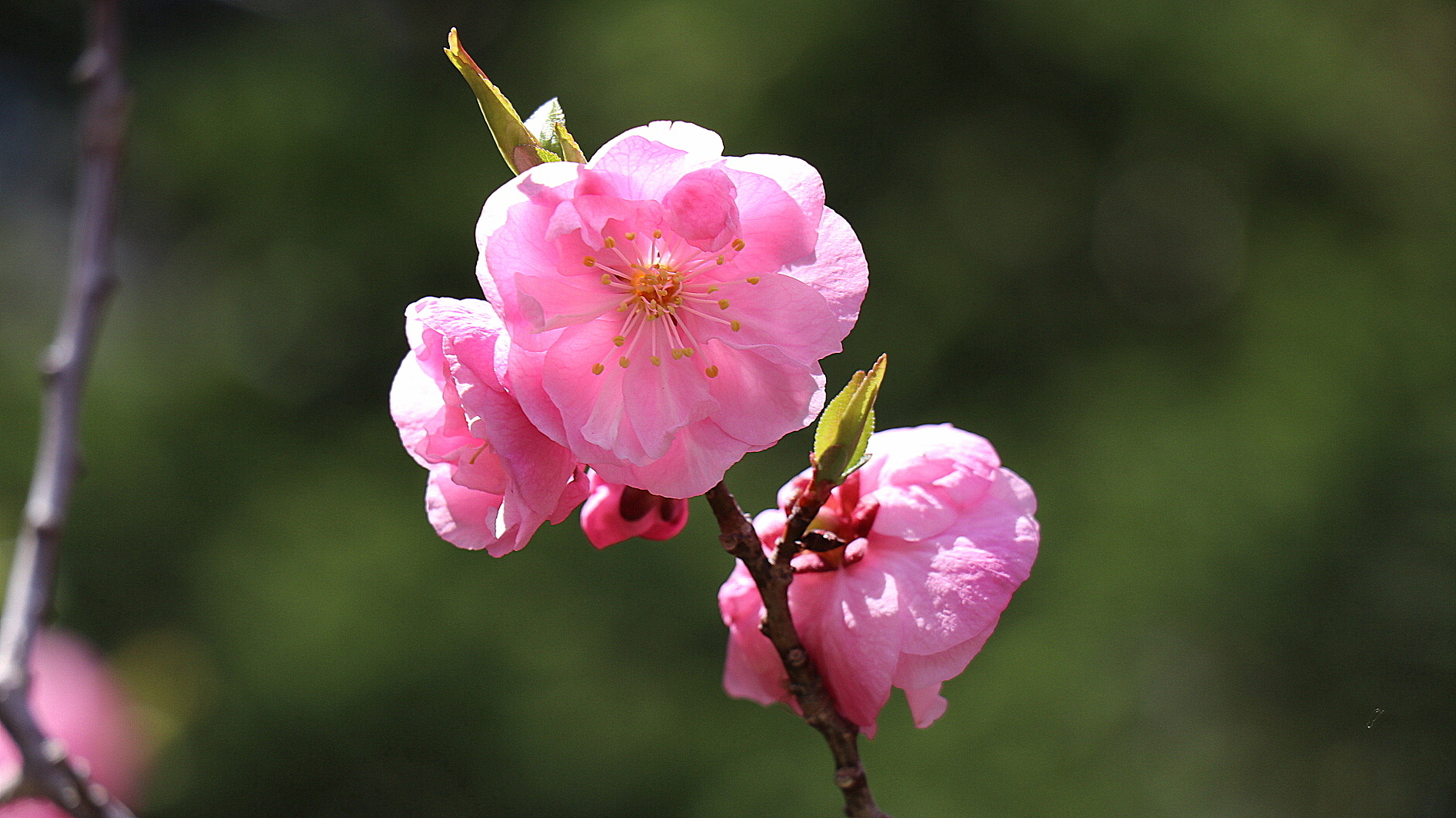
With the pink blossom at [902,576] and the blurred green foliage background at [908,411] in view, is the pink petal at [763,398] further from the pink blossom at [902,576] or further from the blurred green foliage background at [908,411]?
the blurred green foliage background at [908,411]

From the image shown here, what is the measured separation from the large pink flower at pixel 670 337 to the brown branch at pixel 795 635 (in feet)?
0.07

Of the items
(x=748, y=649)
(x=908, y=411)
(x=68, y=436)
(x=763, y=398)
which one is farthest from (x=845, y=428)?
(x=908, y=411)

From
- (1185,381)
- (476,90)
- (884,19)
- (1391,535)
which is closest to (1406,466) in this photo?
(1391,535)

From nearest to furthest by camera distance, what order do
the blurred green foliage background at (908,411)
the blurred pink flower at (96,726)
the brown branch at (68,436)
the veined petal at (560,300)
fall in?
the veined petal at (560,300), the brown branch at (68,436), the blurred pink flower at (96,726), the blurred green foliage background at (908,411)

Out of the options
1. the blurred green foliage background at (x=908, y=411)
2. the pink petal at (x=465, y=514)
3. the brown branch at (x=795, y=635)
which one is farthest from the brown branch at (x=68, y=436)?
the blurred green foliage background at (x=908, y=411)

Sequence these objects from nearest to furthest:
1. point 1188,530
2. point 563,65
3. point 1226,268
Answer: point 1188,530
point 1226,268
point 563,65

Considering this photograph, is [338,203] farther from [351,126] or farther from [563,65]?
[563,65]

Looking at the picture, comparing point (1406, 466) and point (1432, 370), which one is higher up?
point (1432, 370)

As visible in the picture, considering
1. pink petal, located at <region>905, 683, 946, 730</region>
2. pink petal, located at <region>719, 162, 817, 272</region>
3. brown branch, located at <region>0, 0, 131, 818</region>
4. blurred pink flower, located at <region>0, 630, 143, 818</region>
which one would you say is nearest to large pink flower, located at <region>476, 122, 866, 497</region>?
pink petal, located at <region>719, 162, 817, 272</region>

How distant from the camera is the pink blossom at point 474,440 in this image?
406 millimetres

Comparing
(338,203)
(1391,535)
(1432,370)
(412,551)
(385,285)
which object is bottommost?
(1391,535)

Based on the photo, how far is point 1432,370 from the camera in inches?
69.7

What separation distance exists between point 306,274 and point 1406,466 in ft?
6.44

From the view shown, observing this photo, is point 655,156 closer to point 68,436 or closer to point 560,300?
point 560,300
